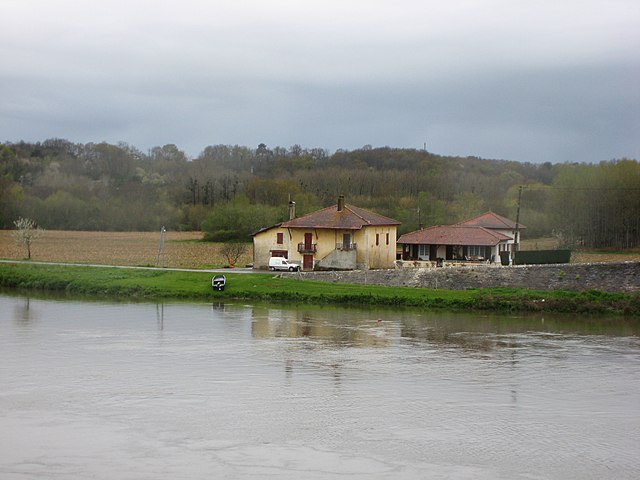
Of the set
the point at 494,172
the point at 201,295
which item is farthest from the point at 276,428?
the point at 494,172

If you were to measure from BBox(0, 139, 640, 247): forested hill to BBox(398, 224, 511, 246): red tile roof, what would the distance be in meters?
6.22

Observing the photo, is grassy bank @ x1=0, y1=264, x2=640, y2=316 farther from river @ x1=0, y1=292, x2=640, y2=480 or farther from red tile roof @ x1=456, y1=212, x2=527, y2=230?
red tile roof @ x1=456, y1=212, x2=527, y2=230

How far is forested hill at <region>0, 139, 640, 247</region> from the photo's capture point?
253ft

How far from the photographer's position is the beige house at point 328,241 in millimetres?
52719

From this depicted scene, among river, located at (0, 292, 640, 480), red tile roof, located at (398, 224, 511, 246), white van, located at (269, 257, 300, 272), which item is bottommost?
river, located at (0, 292, 640, 480)

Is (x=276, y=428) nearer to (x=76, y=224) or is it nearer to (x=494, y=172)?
(x=76, y=224)

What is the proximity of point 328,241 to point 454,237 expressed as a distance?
26.4 feet

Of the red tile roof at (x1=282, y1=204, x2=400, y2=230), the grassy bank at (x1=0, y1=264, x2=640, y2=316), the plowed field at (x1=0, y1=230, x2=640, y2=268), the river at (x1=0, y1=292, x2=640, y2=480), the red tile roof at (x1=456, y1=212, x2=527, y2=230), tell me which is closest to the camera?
the river at (x1=0, y1=292, x2=640, y2=480)

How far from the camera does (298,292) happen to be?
45.8 meters

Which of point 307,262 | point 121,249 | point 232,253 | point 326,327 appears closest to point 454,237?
point 307,262

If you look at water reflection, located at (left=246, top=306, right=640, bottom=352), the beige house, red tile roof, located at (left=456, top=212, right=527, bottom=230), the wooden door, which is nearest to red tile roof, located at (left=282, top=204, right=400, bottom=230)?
the beige house

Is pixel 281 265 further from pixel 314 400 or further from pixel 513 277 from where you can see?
pixel 314 400

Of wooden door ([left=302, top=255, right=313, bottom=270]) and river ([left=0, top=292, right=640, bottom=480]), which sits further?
wooden door ([left=302, top=255, right=313, bottom=270])

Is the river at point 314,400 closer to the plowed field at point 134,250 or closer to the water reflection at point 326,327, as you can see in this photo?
the water reflection at point 326,327
